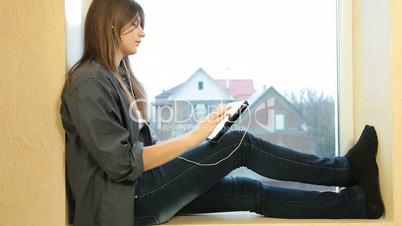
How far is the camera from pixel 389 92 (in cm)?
137

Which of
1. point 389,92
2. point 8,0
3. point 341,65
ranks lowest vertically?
point 389,92

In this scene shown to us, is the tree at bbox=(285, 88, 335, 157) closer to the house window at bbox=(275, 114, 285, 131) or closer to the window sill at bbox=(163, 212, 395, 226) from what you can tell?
the house window at bbox=(275, 114, 285, 131)

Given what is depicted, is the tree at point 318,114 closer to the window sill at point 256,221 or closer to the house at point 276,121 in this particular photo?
the house at point 276,121

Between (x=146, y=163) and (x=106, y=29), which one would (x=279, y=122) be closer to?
(x=146, y=163)

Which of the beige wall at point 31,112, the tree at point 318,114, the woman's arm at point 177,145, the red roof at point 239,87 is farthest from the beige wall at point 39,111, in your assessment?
the red roof at point 239,87

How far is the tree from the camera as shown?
1741 millimetres

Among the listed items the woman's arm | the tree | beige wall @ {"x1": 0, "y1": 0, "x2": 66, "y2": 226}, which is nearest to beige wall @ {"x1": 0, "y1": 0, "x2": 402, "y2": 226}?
beige wall @ {"x1": 0, "y1": 0, "x2": 66, "y2": 226}

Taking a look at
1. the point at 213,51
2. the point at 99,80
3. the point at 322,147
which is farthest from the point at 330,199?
the point at 99,80

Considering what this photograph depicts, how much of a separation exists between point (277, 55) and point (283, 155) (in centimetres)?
45

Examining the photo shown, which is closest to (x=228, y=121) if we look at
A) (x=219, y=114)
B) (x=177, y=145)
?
(x=219, y=114)

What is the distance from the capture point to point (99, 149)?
120 cm

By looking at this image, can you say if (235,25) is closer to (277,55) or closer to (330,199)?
(277,55)

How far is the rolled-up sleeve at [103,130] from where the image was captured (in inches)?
47.3

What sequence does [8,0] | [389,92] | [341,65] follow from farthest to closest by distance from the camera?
[341,65] → [389,92] → [8,0]
